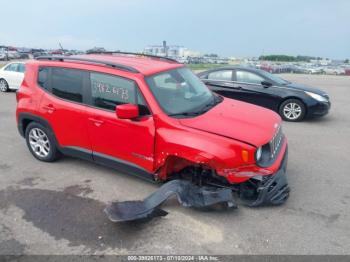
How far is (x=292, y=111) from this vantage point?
8914mm

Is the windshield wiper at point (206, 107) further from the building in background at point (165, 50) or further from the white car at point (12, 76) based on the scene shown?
the white car at point (12, 76)

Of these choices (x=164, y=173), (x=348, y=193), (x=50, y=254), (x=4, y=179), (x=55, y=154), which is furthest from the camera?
(x=55, y=154)

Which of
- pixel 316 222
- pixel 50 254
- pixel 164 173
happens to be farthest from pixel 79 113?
pixel 316 222

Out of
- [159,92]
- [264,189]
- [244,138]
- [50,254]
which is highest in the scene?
[159,92]

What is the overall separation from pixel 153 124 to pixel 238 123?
1.10 m

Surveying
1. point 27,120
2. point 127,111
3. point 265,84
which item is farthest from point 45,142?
point 265,84

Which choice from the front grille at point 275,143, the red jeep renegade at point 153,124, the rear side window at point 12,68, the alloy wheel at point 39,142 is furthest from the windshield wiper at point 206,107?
the rear side window at point 12,68

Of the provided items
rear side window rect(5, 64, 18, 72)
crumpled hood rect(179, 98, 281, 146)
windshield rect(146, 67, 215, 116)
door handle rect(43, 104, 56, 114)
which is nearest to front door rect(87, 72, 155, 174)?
windshield rect(146, 67, 215, 116)

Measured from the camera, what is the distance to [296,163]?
5.70 m

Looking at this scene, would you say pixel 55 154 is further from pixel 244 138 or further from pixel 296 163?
pixel 296 163

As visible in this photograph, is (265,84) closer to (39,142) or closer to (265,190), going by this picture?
(265,190)

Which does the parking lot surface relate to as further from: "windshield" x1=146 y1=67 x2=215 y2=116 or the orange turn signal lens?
"windshield" x1=146 y1=67 x2=215 y2=116

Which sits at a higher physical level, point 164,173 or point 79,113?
point 79,113

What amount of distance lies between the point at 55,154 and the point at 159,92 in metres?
2.26
